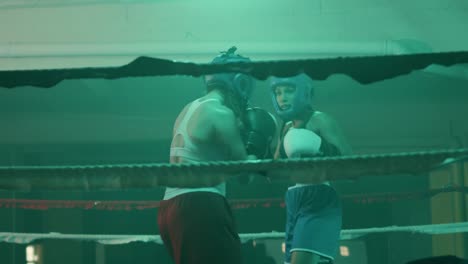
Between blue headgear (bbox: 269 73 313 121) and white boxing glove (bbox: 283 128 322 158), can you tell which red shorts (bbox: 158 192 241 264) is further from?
blue headgear (bbox: 269 73 313 121)

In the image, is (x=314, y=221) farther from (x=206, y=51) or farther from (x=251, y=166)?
(x=206, y=51)

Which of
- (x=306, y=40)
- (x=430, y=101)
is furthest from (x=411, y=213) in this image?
(x=306, y=40)

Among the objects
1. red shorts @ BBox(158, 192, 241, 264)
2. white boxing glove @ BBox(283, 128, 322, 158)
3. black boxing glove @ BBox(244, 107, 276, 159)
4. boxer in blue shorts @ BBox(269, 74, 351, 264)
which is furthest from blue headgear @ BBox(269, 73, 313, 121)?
red shorts @ BBox(158, 192, 241, 264)

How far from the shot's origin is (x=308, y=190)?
7.24 feet

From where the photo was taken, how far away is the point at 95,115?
514 centimetres

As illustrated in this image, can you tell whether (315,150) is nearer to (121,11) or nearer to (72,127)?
(121,11)

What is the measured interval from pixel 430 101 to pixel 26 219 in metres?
3.82

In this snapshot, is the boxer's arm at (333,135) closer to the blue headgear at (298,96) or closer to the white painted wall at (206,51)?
the blue headgear at (298,96)

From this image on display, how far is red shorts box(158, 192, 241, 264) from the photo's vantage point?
1554 millimetres

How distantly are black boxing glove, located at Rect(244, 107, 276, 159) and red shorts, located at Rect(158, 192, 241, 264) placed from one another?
173 millimetres

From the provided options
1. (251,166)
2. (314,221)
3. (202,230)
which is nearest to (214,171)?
(251,166)

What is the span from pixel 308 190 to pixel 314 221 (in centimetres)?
13

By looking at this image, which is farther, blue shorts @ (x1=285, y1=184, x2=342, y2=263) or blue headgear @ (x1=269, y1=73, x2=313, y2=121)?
blue headgear @ (x1=269, y1=73, x2=313, y2=121)

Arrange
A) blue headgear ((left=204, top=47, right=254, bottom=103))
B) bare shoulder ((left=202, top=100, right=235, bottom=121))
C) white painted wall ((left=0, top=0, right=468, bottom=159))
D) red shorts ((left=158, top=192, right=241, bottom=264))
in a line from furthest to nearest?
white painted wall ((left=0, top=0, right=468, bottom=159)) → blue headgear ((left=204, top=47, right=254, bottom=103)) → bare shoulder ((left=202, top=100, right=235, bottom=121)) → red shorts ((left=158, top=192, right=241, bottom=264))
